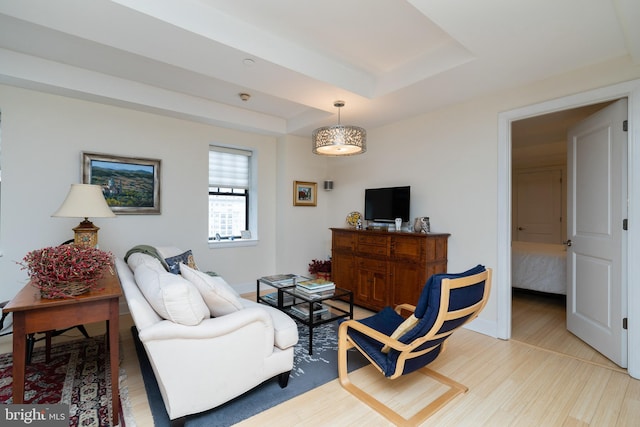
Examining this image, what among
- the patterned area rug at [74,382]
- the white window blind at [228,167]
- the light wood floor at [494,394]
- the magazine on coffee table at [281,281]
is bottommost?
the light wood floor at [494,394]

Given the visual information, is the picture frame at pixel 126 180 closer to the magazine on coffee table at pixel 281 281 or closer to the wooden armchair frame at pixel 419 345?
the magazine on coffee table at pixel 281 281

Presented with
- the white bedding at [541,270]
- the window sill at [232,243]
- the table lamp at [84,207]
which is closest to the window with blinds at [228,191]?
the window sill at [232,243]

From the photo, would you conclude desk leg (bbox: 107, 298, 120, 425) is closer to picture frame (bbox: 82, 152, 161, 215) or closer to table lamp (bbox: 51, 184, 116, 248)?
table lamp (bbox: 51, 184, 116, 248)

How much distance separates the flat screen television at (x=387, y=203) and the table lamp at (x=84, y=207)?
303cm

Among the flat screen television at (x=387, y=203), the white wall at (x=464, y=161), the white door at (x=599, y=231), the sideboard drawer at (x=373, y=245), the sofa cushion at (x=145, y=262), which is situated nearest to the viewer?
the sofa cushion at (x=145, y=262)

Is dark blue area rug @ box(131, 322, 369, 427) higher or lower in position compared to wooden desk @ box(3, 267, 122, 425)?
lower

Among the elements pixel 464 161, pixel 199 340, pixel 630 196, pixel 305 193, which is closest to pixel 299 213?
pixel 305 193

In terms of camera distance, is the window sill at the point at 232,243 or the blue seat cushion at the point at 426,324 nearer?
the blue seat cushion at the point at 426,324

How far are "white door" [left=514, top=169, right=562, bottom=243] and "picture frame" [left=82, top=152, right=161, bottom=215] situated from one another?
725 centimetres

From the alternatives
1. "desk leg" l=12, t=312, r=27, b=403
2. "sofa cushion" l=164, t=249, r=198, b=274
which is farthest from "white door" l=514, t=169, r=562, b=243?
"desk leg" l=12, t=312, r=27, b=403

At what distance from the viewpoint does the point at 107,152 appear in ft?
11.2

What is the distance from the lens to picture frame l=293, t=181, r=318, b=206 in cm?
477

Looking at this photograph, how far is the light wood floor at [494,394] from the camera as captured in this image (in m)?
1.80

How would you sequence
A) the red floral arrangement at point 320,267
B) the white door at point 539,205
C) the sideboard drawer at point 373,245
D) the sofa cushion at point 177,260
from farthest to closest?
the white door at point 539,205
the red floral arrangement at point 320,267
the sideboard drawer at point 373,245
the sofa cushion at point 177,260
